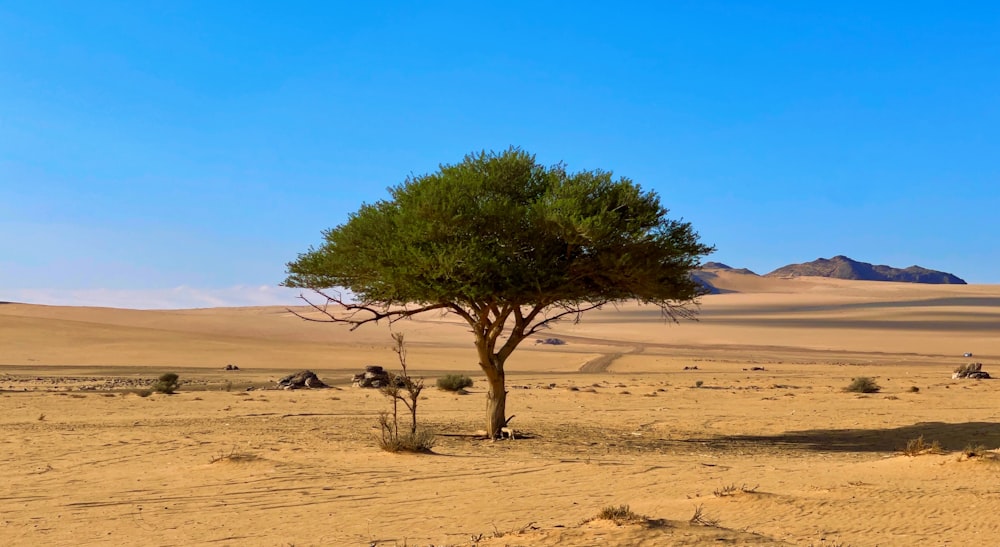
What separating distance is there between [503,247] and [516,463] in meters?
5.61

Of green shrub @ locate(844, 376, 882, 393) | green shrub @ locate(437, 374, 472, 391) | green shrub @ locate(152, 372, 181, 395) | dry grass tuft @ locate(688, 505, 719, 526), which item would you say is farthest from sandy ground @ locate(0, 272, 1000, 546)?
green shrub @ locate(152, 372, 181, 395)

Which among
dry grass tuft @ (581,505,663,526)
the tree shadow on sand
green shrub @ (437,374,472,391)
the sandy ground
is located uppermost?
green shrub @ (437,374,472,391)

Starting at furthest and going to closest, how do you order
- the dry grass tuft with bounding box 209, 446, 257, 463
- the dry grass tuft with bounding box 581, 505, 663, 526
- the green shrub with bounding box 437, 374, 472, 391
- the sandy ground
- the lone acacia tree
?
the green shrub with bounding box 437, 374, 472, 391, the lone acacia tree, the dry grass tuft with bounding box 209, 446, 257, 463, the sandy ground, the dry grass tuft with bounding box 581, 505, 663, 526

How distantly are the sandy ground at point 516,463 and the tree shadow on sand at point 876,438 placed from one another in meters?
0.10

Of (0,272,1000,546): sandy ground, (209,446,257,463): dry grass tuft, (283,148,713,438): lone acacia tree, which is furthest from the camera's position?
(283,148,713,438): lone acacia tree

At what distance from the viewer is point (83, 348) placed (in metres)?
66.4

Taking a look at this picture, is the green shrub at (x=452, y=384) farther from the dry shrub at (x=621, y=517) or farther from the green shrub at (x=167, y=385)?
the dry shrub at (x=621, y=517)

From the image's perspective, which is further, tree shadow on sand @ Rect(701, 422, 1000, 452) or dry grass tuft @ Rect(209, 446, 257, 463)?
tree shadow on sand @ Rect(701, 422, 1000, 452)

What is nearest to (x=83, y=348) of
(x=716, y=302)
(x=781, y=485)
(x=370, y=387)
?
(x=370, y=387)

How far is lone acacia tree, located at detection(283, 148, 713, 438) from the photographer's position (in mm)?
19219

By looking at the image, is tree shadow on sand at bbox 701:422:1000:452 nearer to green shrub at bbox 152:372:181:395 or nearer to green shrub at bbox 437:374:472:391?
green shrub at bbox 437:374:472:391

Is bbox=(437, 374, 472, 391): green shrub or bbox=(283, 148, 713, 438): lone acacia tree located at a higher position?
bbox=(283, 148, 713, 438): lone acacia tree

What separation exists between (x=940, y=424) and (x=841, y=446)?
5831mm

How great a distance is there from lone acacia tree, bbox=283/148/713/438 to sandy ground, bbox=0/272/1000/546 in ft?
10.6
